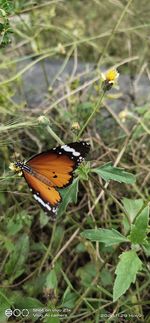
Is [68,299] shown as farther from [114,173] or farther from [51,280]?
[114,173]

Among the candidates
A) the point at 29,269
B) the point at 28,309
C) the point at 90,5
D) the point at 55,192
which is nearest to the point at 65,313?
the point at 28,309

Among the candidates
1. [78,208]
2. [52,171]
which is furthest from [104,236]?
[78,208]

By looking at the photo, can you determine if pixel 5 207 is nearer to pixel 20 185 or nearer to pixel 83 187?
pixel 20 185

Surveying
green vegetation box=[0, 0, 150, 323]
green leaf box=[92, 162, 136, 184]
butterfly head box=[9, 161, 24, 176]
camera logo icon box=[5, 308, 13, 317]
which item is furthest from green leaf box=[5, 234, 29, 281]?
green leaf box=[92, 162, 136, 184]

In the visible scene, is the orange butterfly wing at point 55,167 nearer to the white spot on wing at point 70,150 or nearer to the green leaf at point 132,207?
the white spot on wing at point 70,150

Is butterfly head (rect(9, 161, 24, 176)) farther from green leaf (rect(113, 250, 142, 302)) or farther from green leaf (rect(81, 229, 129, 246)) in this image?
green leaf (rect(113, 250, 142, 302))
